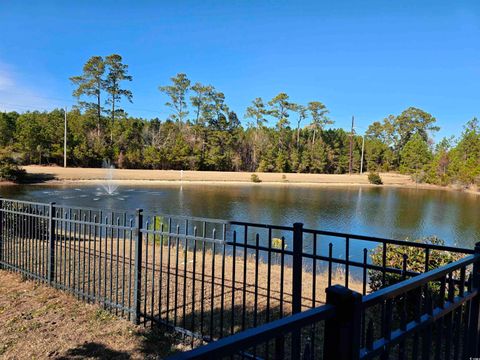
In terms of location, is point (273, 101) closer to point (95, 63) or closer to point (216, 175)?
point (216, 175)

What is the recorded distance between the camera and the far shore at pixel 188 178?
36203 mm

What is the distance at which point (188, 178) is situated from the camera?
4466 cm

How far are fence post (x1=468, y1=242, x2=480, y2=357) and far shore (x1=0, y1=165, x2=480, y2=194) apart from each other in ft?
119

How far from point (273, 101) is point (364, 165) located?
69.0ft

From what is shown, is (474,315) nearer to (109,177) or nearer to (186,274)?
(186,274)

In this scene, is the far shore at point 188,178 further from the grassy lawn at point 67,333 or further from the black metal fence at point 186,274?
the grassy lawn at point 67,333

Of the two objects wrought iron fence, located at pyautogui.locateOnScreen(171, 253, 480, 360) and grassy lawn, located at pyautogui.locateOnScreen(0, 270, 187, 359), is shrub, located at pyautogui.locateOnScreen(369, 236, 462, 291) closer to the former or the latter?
wrought iron fence, located at pyautogui.locateOnScreen(171, 253, 480, 360)

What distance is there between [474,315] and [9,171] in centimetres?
3657

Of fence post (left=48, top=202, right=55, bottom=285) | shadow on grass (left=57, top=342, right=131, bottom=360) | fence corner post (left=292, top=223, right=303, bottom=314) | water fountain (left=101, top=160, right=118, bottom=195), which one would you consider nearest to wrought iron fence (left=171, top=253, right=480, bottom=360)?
fence corner post (left=292, top=223, right=303, bottom=314)

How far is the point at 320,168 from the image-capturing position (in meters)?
58.9

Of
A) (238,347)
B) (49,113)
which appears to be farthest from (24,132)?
(238,347)

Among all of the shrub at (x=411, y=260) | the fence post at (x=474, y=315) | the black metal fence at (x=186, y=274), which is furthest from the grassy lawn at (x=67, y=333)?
the shrub at (x=411, y=260)

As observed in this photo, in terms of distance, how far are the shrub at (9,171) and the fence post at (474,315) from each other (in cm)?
3630

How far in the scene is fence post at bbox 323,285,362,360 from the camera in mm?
1144
